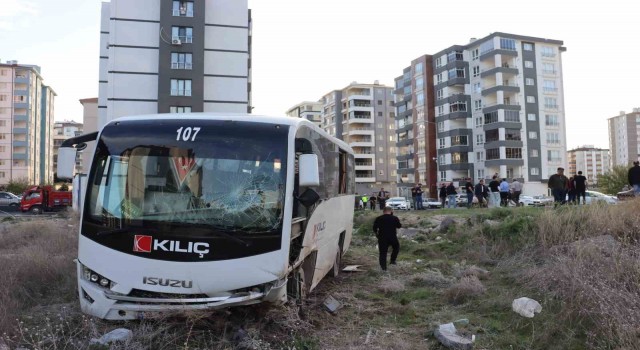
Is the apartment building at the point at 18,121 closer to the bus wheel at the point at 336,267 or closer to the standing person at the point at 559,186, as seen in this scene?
the standing person at the point at 559,186

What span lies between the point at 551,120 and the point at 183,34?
51504mm

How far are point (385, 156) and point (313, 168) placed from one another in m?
102

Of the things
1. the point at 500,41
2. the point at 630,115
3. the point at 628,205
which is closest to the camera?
the point at 628,205

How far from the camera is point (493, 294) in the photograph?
827 centimetres

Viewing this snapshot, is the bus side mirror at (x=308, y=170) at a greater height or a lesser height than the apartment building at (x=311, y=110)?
lesser

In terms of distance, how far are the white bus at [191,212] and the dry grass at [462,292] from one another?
322 cm

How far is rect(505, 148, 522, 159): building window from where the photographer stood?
6706cm

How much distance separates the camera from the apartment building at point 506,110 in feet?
221

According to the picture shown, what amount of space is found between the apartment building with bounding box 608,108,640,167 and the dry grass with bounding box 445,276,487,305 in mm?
166061

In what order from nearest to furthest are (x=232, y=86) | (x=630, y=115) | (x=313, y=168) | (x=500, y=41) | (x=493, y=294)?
(x=313, y=168), (x=493, y=294), (x=232, y=86), (x=500, y=41), (x=630, y=115)

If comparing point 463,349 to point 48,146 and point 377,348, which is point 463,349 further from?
point 48,146

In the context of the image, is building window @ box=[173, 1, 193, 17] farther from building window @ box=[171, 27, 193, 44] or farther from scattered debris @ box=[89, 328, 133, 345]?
scattered debris @ box=[89, 328, 133, 345]

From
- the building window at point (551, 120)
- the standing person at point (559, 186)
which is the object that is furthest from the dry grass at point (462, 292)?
the building window at point (551, 120)

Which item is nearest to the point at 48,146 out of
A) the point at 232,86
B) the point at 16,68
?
the point at 16,68
